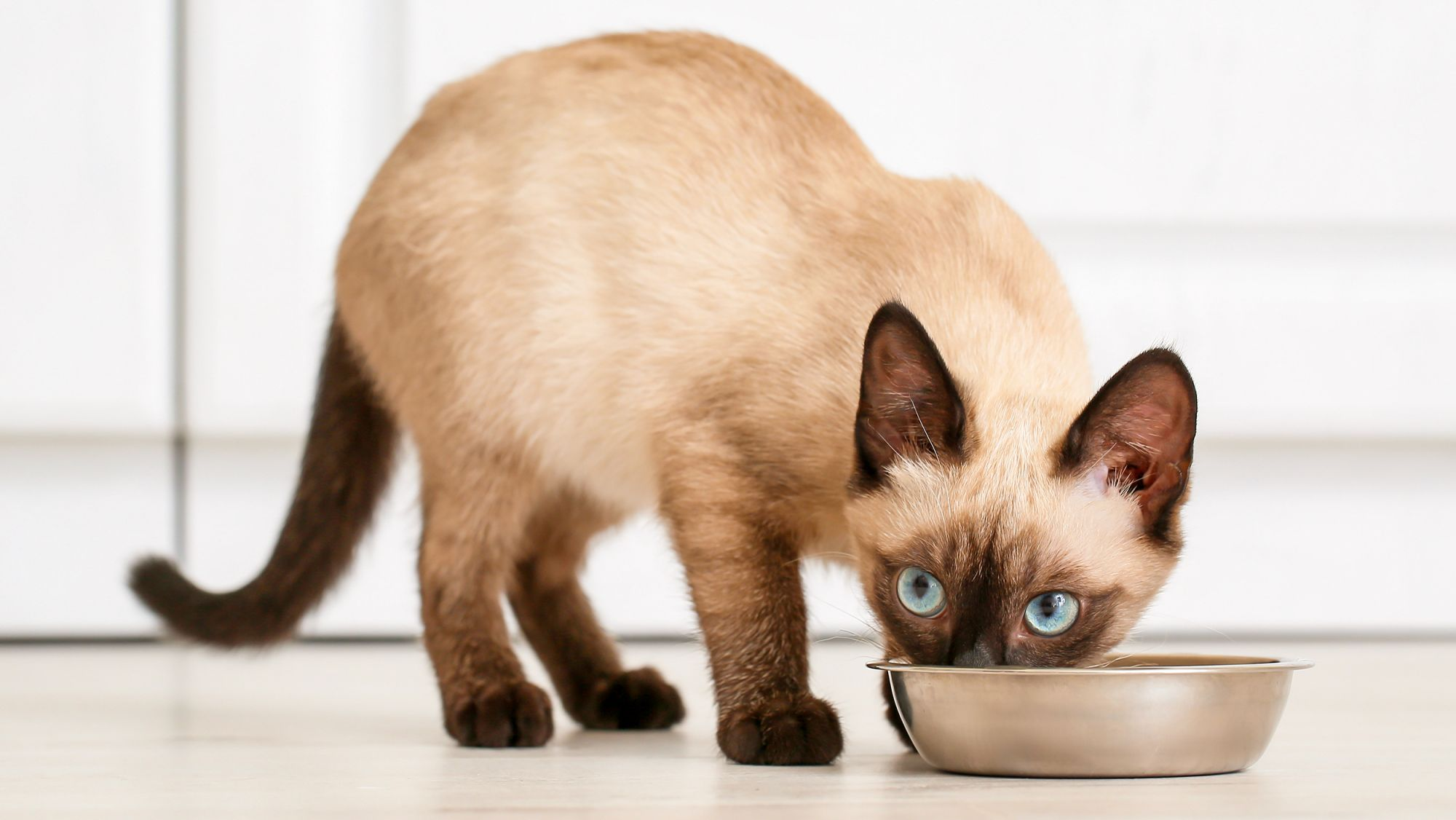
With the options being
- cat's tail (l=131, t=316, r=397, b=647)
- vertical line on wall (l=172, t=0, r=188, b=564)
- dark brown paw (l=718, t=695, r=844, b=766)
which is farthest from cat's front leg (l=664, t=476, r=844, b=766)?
vertical line on wall (l=172, t=0, r=188, b=564)

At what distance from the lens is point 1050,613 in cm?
152

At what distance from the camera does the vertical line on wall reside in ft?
11.3

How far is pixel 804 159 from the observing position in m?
2.08

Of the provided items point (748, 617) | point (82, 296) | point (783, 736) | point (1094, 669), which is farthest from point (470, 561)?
point (82, 296)

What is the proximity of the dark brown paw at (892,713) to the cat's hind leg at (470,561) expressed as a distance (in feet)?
1.49

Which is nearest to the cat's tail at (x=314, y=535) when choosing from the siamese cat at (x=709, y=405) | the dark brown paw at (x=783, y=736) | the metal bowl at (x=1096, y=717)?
the siamese cat at (x=709, y=405)

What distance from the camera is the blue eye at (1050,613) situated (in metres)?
1.52

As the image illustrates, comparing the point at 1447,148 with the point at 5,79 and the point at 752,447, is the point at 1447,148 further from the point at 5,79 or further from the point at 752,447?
the point at 5,79

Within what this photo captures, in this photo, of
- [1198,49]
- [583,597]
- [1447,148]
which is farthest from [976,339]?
[1447,148]

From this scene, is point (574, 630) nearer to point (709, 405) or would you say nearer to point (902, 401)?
point (709, 405)

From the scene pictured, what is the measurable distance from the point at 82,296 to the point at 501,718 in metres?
2.00

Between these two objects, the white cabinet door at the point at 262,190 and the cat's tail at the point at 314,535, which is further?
the white cabinet door at the point at 262,190

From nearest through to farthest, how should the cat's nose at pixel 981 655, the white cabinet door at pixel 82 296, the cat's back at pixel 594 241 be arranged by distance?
the cat's nose at pixel 981 655
the cat's back at pixel 594 241
the white cabinet door at pixel 82 296

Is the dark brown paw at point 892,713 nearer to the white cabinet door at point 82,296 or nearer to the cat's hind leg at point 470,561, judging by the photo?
the cat's hind leg at point 470,561
